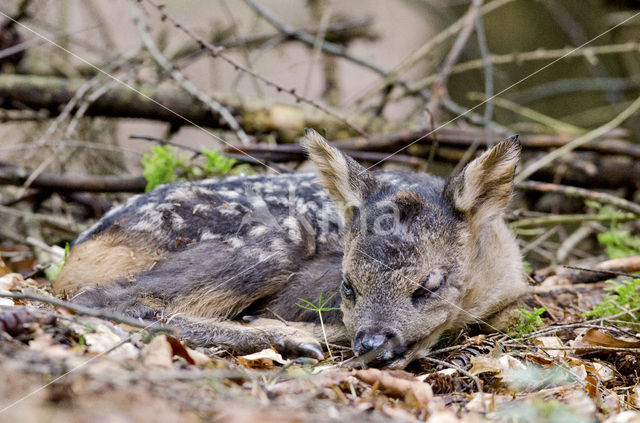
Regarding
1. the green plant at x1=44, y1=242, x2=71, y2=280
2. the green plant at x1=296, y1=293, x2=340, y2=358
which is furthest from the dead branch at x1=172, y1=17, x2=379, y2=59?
the green plant at x1=296, y1=293, x2=340, y2=358

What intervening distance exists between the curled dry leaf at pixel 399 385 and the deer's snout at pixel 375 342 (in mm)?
214

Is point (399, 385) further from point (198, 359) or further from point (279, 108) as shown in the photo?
point (279, 108)

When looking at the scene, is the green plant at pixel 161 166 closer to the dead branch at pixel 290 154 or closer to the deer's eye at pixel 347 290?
the dead branch at pixel 290 154

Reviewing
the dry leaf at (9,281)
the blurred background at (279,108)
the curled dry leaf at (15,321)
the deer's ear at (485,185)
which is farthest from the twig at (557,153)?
the curled dry leaf at (15,321)

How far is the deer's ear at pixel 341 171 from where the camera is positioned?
3.86 meters

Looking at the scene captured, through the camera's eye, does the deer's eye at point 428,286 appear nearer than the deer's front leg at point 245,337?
Yes

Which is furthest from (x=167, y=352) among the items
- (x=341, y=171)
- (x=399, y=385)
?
(x=341, y=171)

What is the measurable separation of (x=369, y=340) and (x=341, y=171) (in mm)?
1161

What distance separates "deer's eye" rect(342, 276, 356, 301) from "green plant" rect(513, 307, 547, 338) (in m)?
1.05

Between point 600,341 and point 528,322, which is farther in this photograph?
point 528,322

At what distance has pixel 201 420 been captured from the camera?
6.07ft

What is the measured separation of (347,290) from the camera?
11.8 feet

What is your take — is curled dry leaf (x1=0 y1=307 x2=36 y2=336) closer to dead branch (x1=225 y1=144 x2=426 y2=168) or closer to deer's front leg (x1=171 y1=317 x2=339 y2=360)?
deer's front leg (x1=171 y1=317 x2=339 y2=360)

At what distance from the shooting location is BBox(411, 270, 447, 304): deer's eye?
340 cm
